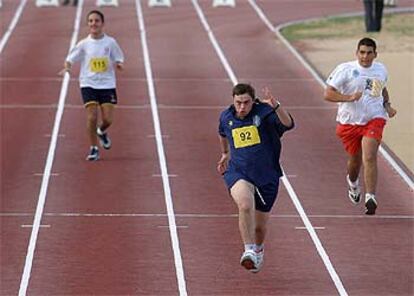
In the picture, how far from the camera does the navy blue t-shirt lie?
12656 mm

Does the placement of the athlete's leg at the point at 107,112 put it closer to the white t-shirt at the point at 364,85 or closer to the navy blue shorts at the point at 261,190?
the white t-shirt at the point at 364,85

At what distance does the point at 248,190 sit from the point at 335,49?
2125 cm

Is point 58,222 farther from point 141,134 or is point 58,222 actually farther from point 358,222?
point 141,134

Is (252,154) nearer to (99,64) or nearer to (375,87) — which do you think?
(375,87)

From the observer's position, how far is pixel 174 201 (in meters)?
Result: 17.5

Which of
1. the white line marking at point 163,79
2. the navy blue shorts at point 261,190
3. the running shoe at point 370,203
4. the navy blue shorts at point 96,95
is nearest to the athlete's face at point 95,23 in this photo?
the navy blue shorts at point 96,95

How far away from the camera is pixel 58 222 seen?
639 inches

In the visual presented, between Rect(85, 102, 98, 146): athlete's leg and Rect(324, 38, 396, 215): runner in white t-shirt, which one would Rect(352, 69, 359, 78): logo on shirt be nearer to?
Rect(324, 38, 396, 215): runner in white t-shirt

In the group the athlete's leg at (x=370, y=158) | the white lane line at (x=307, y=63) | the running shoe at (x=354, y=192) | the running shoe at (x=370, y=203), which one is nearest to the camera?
the athlete's leg at (x=370, y=158)

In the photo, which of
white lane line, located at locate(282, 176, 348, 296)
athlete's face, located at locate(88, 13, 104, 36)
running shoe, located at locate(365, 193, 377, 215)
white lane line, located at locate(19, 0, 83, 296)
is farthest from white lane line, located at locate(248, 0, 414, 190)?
white lane line, located at locate(19, 0, 83, 296)

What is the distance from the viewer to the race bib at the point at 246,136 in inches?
499

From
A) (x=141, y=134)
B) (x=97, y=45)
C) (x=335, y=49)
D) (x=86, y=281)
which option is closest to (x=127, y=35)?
(x=335, y=49)

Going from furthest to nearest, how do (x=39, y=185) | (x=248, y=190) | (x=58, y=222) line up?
(x=39, y=185) < (x=58, y=222) < (x=248, y=190)

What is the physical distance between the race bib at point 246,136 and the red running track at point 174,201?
139 centimetres
